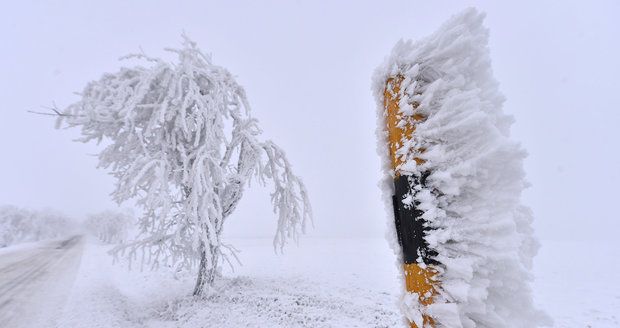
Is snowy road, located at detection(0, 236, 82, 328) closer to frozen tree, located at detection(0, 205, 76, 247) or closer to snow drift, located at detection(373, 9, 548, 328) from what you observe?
snow drift, located at detection(373, 9, 548, 328)

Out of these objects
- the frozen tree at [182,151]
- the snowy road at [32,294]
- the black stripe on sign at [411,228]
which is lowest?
the snowy road at [32,294]

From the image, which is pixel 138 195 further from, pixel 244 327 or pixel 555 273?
pixel 555 273

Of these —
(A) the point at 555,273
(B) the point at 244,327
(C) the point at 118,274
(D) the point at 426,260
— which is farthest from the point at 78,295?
(A) the point at 555,273

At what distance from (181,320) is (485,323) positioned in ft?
25.0

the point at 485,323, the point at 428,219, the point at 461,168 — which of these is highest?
the point at 461,168

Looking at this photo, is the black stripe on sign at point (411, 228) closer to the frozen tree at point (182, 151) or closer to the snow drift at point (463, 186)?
the snow drift at point (463, 186)

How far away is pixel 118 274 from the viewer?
14375 millimetres

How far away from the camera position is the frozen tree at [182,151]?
7273 mm

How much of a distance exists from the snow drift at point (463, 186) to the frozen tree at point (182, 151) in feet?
21.8

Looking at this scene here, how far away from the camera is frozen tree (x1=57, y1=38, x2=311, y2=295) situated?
727 centimetres

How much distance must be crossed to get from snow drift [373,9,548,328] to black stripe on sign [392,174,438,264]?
2 centimetres

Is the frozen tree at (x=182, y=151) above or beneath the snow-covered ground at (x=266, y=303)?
above

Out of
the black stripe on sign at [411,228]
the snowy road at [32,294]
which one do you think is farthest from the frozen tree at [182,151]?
the black stripe on sign at [411,228]

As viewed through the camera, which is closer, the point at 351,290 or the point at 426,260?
the point at 426,260
